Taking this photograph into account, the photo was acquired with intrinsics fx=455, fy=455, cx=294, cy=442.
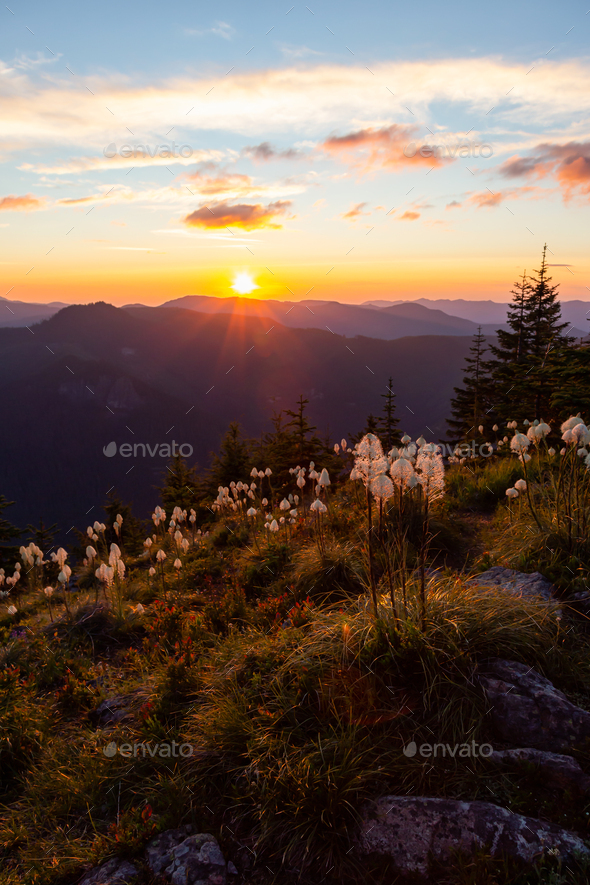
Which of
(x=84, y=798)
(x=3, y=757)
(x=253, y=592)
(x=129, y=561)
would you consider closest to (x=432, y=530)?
(x=253, y=592)

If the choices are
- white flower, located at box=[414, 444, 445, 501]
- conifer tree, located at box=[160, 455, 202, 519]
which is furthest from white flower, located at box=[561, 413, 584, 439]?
conifer tree, located at box=[160, 455, 202, 519]

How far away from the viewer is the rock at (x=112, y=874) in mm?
2928

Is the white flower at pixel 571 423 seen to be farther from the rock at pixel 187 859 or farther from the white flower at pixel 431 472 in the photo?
the rock at pixel 187 859

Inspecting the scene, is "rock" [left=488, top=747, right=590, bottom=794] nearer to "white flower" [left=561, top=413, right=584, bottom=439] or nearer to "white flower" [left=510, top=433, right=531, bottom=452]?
"white flower" [left=561, top=413, right=584, bottom=439]

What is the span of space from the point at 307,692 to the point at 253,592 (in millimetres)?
3588

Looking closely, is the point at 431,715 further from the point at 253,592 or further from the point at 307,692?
the point at 253,592

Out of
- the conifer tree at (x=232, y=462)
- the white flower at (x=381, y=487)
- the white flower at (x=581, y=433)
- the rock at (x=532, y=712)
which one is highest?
the white flower at (x=581, y=433)

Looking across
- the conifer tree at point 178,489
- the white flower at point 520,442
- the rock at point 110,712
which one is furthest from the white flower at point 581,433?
the conifer tree at point 178,489

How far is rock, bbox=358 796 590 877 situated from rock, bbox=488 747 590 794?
1.06 feet

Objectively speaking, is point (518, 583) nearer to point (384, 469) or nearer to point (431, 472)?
point (431, 472)

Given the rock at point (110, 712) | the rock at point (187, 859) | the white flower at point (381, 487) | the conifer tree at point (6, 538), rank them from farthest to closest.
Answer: the conifer tree at point (6, 538) → the rock at point (110, 712) → the white flower at point (381, 487) → the rock at point (187, 859)

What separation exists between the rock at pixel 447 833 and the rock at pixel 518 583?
2.16 metres

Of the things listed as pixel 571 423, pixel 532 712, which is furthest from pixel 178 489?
pixel 532 712

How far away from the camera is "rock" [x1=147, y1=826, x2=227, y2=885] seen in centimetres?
287
